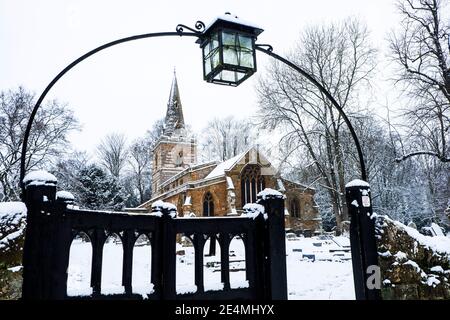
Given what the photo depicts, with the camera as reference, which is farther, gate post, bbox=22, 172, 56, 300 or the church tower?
the church tower

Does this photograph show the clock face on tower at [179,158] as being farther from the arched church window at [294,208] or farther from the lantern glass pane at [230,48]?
the lantern glass pane at [230,48]

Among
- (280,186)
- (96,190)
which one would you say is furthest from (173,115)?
(280,186)

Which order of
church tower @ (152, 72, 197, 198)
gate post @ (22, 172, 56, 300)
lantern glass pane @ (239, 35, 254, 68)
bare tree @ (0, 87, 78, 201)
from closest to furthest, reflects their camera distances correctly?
gate post @ (22, 172, 56, 300)
lantern glass pane @ (239, 35, 254, 68)
bare tree @ (0, 87, 78, 201)
church tower @ (152, 72, 197, 198)

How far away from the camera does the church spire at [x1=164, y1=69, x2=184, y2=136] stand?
52.0 meters

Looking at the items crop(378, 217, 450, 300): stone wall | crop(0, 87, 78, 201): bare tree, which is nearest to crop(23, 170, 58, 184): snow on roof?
crop(378, 217, 450, 300): stone wall

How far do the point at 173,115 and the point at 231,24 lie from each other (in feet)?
161

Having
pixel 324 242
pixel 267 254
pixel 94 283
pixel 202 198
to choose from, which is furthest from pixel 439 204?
pixel 94 283

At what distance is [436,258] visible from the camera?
6.19 meters

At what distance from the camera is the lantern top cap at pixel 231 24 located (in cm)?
510

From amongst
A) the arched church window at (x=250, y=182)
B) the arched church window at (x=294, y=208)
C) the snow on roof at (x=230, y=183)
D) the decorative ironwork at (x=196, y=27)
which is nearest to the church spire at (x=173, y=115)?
the arched church window at (x=250, y=182)

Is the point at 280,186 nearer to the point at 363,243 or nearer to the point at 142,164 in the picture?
the point at 142,164

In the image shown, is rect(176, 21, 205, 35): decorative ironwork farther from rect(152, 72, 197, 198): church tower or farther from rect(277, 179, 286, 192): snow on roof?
rect(152, 72, 197, 198): church tower

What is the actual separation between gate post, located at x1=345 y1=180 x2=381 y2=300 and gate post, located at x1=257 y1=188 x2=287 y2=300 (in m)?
1.04
